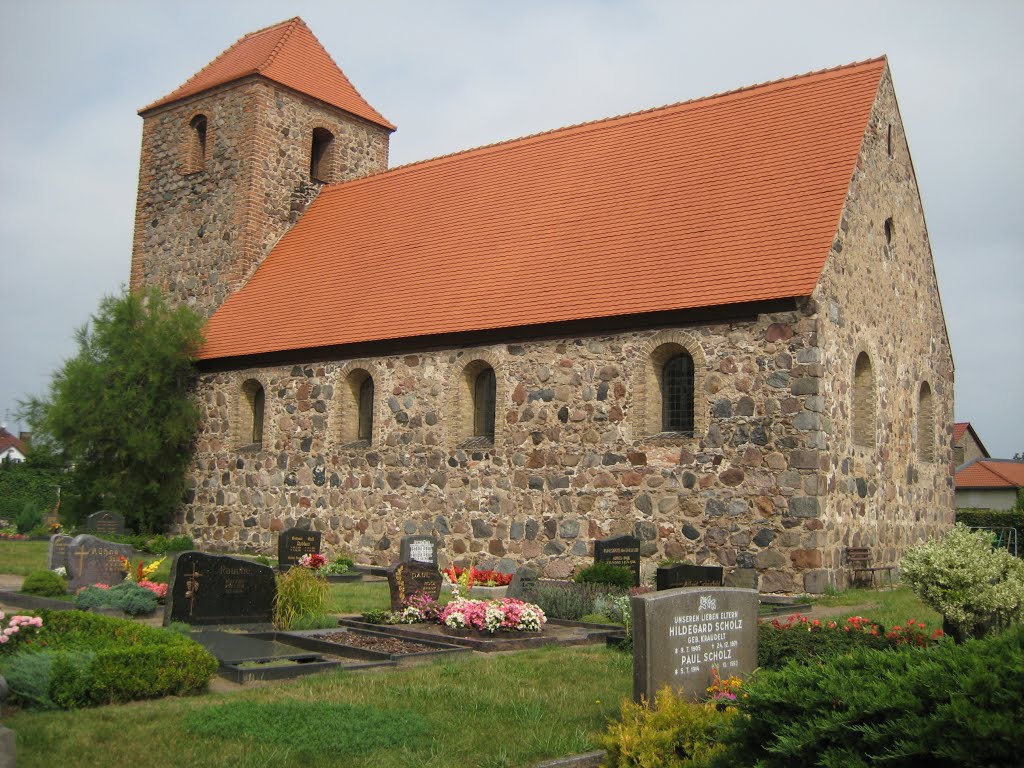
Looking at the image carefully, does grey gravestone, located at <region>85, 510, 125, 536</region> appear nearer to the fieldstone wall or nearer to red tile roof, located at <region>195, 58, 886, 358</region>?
red tile roof, located at <region>195, 58, 886, 358</region>

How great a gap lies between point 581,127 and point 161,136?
38.7ft

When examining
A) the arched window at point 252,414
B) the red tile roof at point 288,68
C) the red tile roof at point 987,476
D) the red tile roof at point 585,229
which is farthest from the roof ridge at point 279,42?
the red tile roof at point 987,476

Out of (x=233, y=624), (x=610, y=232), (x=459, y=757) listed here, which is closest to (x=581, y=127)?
(x=610, y=232)

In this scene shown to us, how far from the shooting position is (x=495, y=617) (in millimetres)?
11508

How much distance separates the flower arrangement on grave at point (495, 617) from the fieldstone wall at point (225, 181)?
15002 mm

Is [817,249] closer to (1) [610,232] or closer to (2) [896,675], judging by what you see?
(1) [610,232]

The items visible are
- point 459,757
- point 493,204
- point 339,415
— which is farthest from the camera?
point 493,204

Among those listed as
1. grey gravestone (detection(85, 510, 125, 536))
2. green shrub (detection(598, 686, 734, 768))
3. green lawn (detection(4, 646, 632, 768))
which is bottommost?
green lawn (detection(4, 646, 632, 768))

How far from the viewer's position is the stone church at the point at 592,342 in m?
15.7

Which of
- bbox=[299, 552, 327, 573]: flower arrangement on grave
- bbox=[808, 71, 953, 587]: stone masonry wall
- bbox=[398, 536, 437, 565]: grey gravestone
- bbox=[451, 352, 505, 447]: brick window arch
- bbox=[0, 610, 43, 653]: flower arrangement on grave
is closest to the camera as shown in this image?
bbox=[0, 610, 43, 653]: flower arrangement on grave

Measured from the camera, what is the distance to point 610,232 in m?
18.9

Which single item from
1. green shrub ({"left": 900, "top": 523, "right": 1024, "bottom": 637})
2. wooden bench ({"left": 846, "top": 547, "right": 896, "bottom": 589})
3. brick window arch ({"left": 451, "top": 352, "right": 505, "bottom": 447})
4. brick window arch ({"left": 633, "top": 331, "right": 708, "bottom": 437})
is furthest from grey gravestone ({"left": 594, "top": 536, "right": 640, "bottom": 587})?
green shrub ({"left": 900, "top": 523, "right": 1024, "bottom": 637})

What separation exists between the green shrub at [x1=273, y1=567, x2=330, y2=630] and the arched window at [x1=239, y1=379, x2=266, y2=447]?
1041 cm

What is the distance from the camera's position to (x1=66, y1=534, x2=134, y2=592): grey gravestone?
13844 mm
